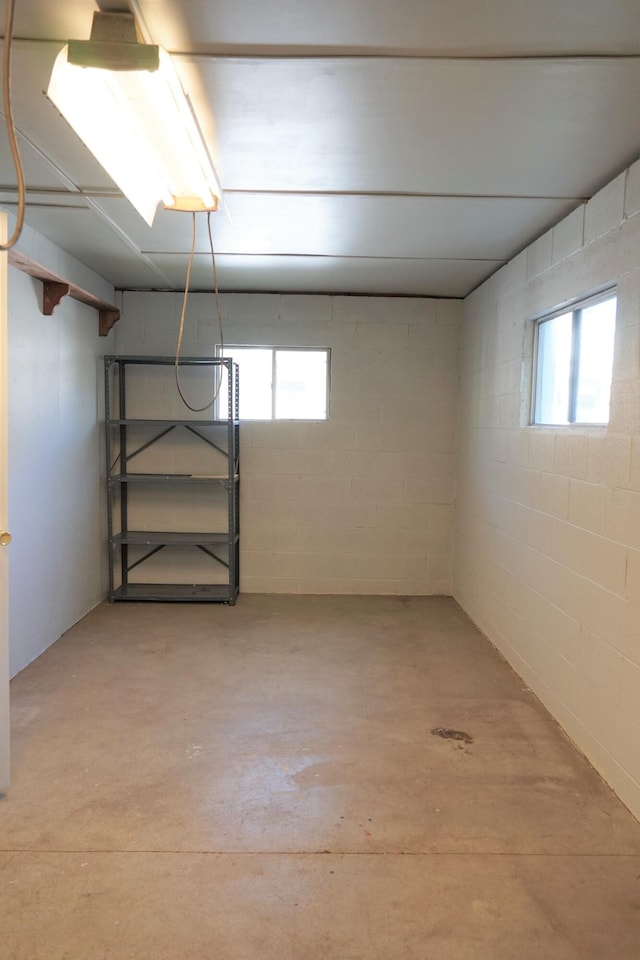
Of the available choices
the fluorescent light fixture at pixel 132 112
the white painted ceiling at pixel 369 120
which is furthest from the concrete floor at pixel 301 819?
the white painted ceiling at pixel 369 120

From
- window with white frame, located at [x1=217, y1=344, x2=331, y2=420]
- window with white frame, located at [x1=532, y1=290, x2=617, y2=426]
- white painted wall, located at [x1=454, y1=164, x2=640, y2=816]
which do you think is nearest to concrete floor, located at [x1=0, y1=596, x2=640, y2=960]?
white painted wall, located at [x1=454, y1=164, x2=640, y2=816]

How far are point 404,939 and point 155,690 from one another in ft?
6.19

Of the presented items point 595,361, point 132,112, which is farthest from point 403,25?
point 595,361

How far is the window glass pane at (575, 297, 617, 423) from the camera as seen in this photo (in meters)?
2.62

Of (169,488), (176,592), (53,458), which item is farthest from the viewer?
(169,488)

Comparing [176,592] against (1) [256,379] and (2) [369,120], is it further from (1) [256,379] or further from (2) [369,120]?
(2) [369,120]

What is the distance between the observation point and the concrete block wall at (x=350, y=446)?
4836mm

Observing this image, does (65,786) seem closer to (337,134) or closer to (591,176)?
(337,134)

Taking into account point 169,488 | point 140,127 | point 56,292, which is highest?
point 140,127

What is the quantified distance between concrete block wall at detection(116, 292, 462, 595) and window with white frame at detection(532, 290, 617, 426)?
5.06ft

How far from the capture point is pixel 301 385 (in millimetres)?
4957

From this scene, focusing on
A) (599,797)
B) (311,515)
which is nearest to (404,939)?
(599,797)

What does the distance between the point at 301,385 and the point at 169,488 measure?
4.49 ft

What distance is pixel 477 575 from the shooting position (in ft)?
14.2
